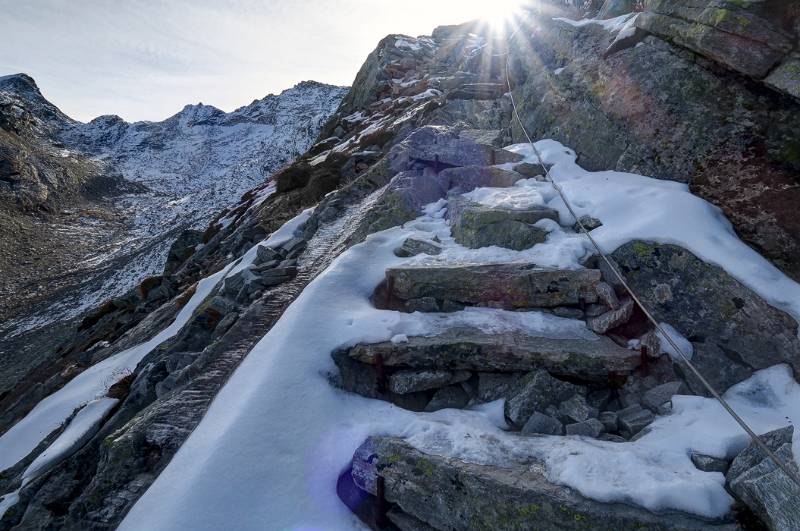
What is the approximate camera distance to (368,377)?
7.18 m

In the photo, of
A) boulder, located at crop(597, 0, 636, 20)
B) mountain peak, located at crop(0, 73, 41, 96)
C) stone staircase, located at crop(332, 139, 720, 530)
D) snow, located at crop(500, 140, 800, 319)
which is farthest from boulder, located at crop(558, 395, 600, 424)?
mountain peak, located at crop(0, 73, 41, 96)

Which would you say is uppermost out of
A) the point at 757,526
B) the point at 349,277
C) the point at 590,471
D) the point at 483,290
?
the point at 349,277

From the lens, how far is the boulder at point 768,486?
368 cm

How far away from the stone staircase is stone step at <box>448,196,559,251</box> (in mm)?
42

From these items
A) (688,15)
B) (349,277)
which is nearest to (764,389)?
(349,277)

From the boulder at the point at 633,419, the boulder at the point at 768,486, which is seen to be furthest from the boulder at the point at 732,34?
the boulder at the point at 768,486

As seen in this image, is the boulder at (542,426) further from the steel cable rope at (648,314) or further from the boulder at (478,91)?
the boulder at (478,91)

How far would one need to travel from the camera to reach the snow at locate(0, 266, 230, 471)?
38.9 ft

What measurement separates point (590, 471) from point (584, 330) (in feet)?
10.3

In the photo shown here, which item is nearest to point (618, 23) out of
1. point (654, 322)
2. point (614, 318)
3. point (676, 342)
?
point (614, 318)

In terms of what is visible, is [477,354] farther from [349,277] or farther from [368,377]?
[349,277]

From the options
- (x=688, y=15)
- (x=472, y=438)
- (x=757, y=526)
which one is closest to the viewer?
(x=757, y=526)

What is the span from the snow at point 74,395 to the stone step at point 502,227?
8964 millimetres

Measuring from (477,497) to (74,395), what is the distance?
1377cm
